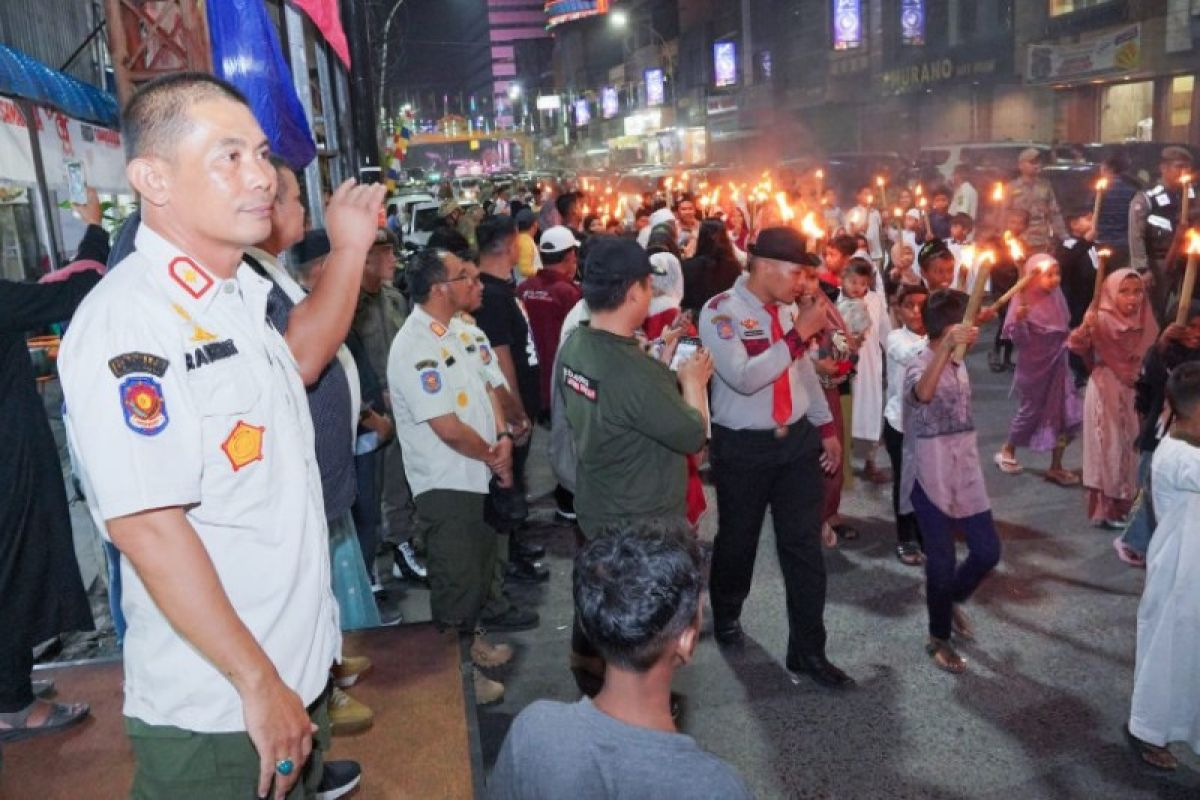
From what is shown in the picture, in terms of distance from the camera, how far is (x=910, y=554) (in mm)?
6586

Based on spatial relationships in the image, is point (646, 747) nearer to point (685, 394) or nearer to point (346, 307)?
point (346, 307)

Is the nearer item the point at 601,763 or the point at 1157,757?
the point at 601,763

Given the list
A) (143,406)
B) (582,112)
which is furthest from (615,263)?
(582,112)

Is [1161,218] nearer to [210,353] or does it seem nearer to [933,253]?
[933,253]

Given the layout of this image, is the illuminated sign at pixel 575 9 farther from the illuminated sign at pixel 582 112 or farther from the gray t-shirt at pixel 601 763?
the gray t-shirt at pixel 601 763

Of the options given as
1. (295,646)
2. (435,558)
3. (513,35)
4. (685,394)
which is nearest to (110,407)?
(295,646)

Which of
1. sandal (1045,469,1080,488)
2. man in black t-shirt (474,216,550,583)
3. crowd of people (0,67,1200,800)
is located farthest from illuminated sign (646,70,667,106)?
man in black t-shirt (474,216,550,583)

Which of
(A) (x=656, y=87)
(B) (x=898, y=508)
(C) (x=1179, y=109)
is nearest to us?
(B) (x=898, y=508)

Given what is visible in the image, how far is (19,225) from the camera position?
10.5 meters

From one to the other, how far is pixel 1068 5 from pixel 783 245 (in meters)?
27.8

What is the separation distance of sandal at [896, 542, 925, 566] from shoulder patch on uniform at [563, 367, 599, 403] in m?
3.18

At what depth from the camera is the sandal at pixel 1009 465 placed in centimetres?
817

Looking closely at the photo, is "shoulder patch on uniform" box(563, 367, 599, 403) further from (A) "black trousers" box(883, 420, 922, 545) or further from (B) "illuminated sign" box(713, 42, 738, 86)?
(B) "illuminated sign" box(713, 42, 738, 86)

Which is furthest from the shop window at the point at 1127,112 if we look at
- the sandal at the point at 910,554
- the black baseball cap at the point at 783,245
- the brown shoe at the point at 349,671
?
the brown shoe at the point at 349,671
